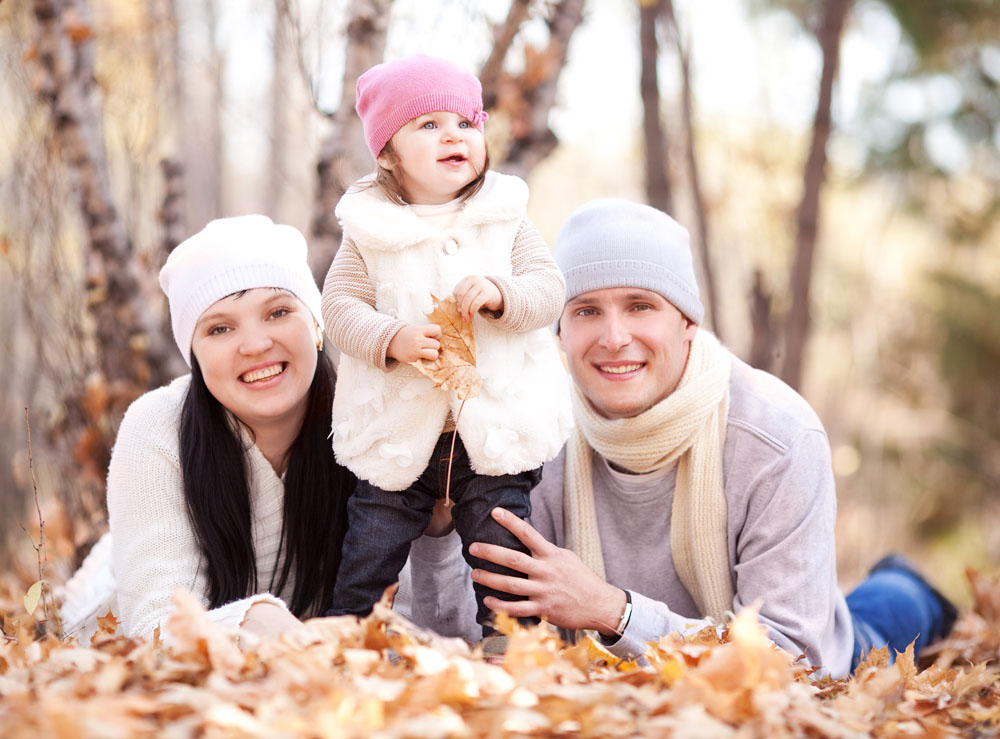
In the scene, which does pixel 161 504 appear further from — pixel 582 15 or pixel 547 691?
pixel 582 15

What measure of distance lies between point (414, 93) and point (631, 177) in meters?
11.7

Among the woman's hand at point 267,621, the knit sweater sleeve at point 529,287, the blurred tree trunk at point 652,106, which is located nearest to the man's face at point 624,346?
the knit sweater sleeve at point 529,287

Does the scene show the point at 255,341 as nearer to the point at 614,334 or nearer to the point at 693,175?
the point at 614,334

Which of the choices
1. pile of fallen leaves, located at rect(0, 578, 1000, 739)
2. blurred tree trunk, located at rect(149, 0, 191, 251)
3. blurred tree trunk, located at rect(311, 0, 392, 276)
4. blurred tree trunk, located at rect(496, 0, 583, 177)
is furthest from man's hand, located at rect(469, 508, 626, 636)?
blurred tree trunk, located at rect(149, 0, 191, 251)

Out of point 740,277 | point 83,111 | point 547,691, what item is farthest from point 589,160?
point 547,691

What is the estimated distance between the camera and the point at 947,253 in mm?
10570

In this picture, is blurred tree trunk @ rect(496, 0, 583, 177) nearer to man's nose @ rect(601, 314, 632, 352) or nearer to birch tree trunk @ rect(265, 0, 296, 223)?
birch tree trunk @ rect(265, 0, 296, 223)

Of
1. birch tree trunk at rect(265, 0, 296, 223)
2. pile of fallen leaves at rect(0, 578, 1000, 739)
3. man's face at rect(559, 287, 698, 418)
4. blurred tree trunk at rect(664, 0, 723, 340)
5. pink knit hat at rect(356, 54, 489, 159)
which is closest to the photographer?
pile of fallen leaves at rect(0, 578, 1000, 739)

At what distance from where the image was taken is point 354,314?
2465mm

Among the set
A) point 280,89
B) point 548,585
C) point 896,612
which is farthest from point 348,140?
point 280,89

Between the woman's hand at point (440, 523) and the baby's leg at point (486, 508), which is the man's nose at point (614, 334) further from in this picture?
the woman's hand at point (440, 523)

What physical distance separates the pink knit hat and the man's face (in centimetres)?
77

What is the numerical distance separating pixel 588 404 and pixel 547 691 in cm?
144

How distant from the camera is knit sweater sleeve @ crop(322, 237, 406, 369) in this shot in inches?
94.9
